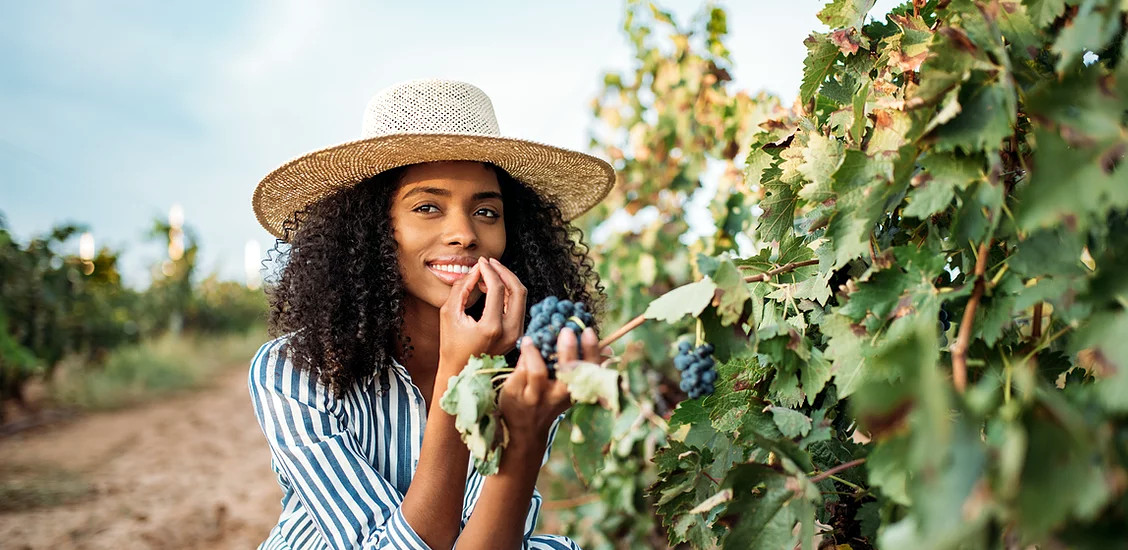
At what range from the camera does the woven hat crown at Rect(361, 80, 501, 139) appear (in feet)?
7.09

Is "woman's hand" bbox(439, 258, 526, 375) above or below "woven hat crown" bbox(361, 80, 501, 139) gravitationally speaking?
below

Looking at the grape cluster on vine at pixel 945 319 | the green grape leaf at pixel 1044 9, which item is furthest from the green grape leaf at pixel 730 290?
the green grape leaf at pixel 1044 9

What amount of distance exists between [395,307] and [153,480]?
5557mm

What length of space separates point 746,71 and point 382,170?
7.89ft

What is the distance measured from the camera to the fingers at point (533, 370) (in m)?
1.18

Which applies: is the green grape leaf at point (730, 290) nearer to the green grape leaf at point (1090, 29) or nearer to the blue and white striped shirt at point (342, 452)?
the green grape leaf at point (1090, 29)

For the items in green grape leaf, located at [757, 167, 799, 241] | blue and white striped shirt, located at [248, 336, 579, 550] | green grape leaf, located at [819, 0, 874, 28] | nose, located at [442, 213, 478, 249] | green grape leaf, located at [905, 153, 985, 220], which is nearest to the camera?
green grape leaf, located at [905, 153, 985, 220]

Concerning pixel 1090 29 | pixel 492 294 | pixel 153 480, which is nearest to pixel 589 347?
pixel 492 294

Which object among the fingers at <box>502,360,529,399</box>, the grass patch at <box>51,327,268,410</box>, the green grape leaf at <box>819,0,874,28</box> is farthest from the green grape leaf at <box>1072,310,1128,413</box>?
the grass patch at <box>51,327,268,410</box>

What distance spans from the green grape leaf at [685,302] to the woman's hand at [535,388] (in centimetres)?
10

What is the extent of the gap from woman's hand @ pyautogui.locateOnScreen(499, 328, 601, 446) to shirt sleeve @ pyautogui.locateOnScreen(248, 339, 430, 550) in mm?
558

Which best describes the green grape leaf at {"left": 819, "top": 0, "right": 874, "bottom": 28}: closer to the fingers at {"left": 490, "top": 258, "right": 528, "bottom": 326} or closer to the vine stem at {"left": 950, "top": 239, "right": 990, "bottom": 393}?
the vine stem at {"left": 950, "top": 239, "right": 990, "bottom": 393}

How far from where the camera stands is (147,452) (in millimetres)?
7547

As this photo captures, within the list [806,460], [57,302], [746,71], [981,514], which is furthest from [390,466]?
[57,302]
